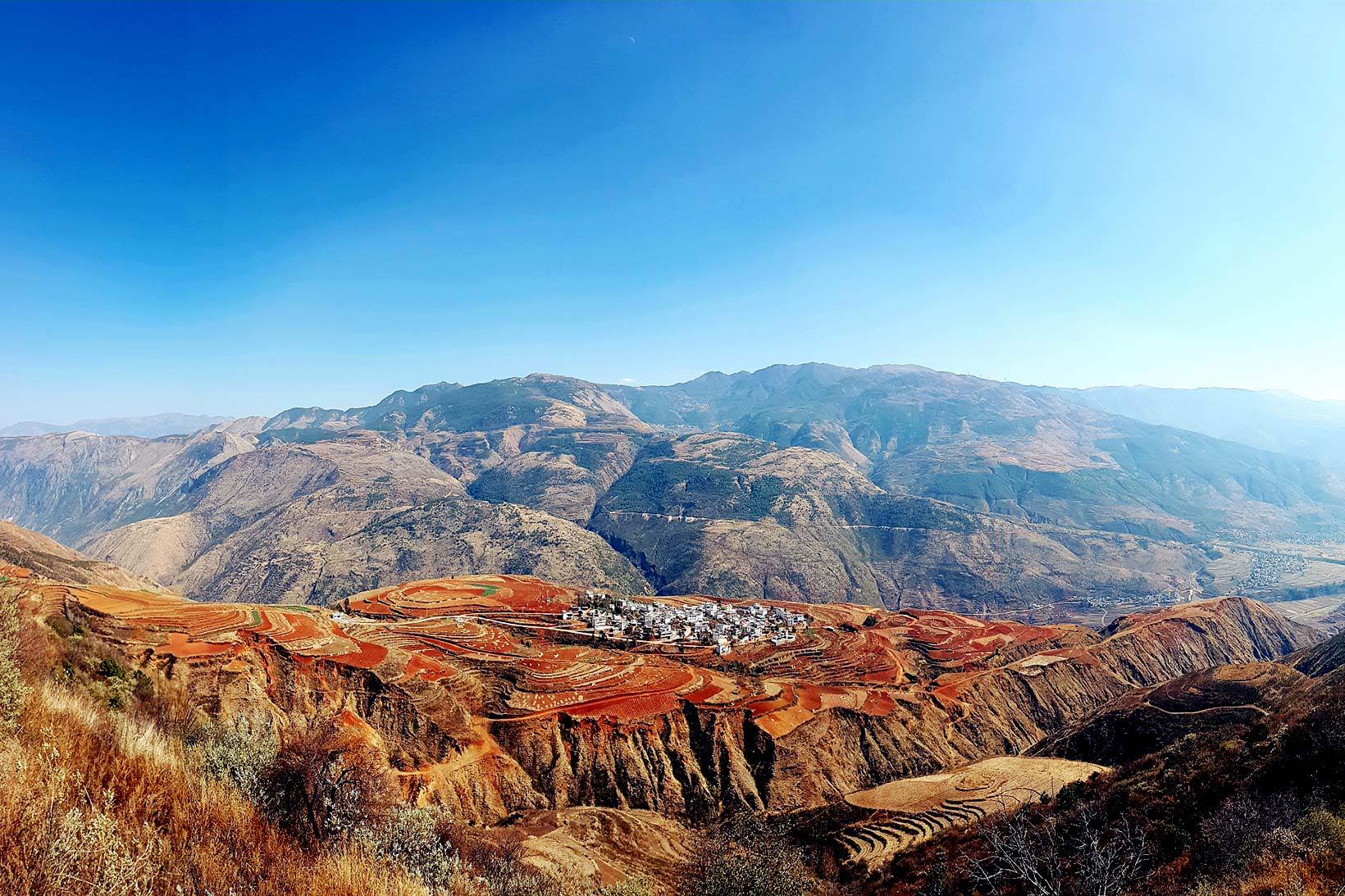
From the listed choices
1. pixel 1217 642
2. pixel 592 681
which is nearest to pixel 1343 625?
pixel 1217 642

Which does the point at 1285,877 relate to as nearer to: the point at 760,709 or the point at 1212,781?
the point at 1212,781

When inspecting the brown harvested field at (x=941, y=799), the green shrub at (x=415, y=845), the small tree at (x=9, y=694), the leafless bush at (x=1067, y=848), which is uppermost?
the small tree at (x=9, y=694)

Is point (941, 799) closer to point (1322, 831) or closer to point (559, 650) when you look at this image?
point (1322, 831)

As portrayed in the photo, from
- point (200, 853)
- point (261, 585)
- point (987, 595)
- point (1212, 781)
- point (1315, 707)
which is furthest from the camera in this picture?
point (987, 595)

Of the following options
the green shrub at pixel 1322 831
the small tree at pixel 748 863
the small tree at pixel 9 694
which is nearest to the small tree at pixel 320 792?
the small tree at pixel 9 694

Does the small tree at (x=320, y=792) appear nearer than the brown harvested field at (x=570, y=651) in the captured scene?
Yes

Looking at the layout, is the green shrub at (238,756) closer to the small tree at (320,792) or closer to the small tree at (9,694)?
the small tree at (320,792)

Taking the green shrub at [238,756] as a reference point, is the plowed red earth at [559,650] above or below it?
below
